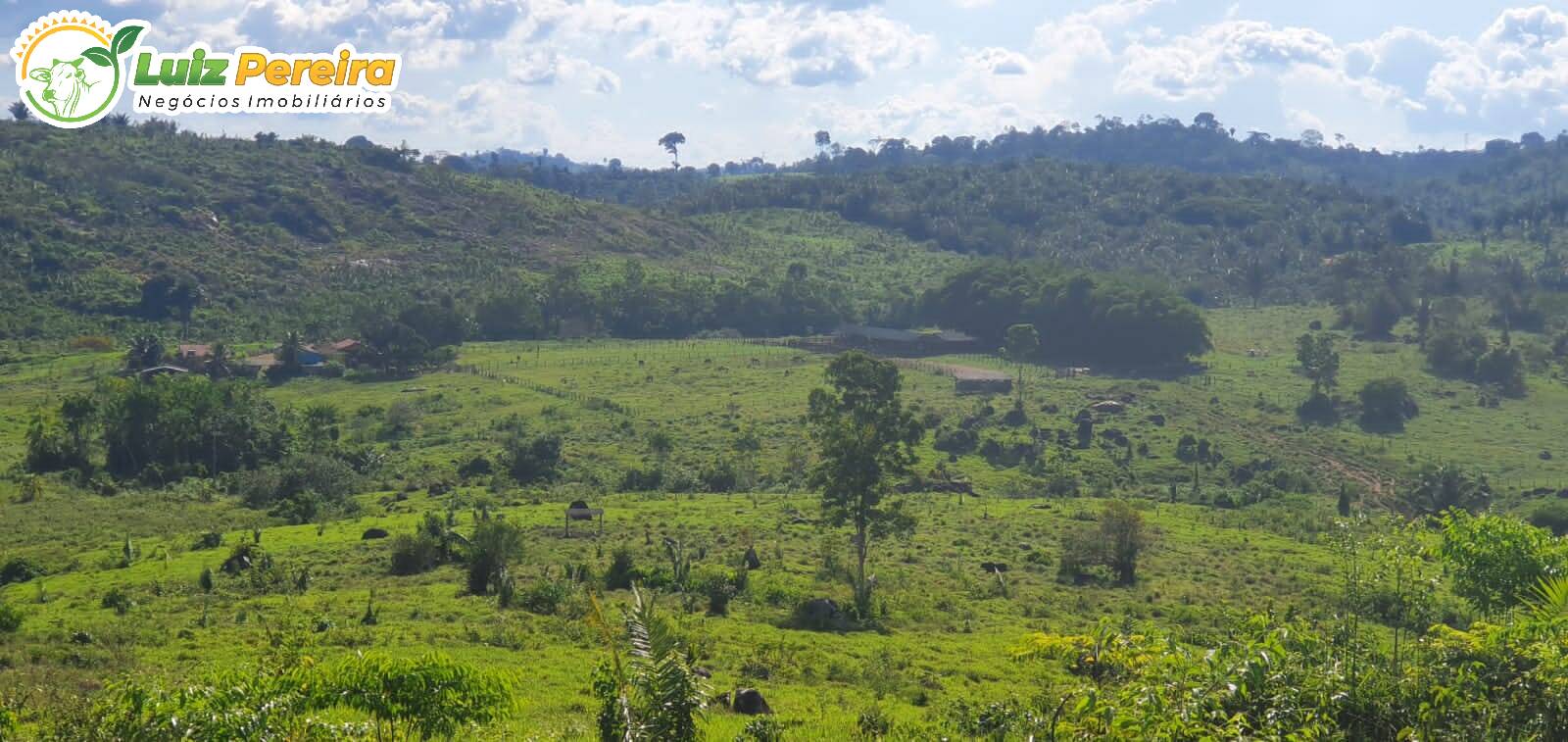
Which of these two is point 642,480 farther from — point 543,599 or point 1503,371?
point 1503,371

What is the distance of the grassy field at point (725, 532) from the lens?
23094mm

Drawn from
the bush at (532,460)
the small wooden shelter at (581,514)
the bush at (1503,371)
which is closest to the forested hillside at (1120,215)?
the bush at (1503,371)

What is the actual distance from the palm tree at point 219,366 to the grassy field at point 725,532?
5.44 meters

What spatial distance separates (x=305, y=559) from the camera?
34094mm

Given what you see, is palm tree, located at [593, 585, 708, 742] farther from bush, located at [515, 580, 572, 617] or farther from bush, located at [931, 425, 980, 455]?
bush, located at [931, 425, 980, 455]

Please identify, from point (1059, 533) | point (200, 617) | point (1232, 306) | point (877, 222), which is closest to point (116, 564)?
point (200, 617)

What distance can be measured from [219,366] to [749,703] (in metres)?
63.6

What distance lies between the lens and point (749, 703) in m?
19.9

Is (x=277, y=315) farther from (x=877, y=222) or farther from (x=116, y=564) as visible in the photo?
(x=877, y=222)

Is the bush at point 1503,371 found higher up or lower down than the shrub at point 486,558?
higher up

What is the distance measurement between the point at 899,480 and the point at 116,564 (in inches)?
1290

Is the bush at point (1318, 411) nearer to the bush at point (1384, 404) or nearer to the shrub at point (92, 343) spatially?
the bush at point (1384, 404)

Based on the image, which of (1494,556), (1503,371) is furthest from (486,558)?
(1503,371)

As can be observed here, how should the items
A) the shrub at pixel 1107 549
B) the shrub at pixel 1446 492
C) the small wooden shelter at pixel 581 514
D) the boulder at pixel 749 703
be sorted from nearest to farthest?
the boulder at pixel 749 703, the shrub at pixel 1107 549, the small wooden shelter at pixel 581 514, the shrub at pixel 1446 492
